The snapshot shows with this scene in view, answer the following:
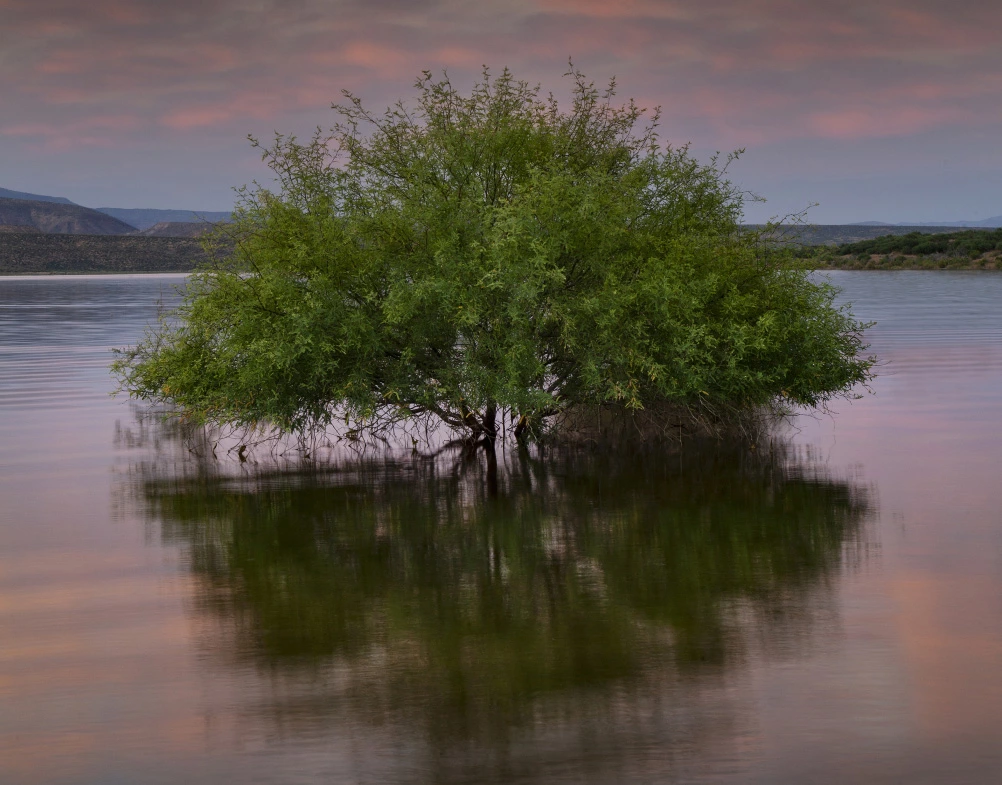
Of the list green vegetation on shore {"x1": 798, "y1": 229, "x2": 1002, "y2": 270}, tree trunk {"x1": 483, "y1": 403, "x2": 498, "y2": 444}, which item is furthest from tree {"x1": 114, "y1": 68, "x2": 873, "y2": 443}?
green vegetation on shore {"x1": 798, "y1": 229, "x2": 1002, "y2": 270}

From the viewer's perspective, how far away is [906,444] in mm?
20875

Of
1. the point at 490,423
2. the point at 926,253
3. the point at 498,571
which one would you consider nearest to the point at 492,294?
the point at 490,423

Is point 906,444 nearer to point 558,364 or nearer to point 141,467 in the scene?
point 558,364

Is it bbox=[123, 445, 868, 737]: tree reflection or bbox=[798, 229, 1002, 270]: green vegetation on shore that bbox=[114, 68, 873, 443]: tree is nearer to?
bbox=[123, 445, 868, 737]: tree reflection

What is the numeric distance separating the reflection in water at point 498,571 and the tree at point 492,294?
4.05ft

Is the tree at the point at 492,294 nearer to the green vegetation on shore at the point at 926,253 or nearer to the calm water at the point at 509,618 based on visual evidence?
the calm water at the point at 509,618

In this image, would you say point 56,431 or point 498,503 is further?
point 56,431

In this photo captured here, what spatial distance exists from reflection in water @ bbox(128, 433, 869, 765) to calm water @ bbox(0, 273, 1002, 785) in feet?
0.14

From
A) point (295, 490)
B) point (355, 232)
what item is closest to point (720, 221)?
point (355, 232)

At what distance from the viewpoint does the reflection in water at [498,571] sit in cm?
906

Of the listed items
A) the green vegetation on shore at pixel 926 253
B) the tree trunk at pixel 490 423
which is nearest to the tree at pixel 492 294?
the tree trunk at pixel 490 423

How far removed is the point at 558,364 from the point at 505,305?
72.8 inches

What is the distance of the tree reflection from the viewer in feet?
30.6

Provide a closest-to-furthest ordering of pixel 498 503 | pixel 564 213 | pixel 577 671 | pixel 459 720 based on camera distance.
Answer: pixel 459 720 < pixel 577 671 < pixel 498 503 < pixel 564 213
